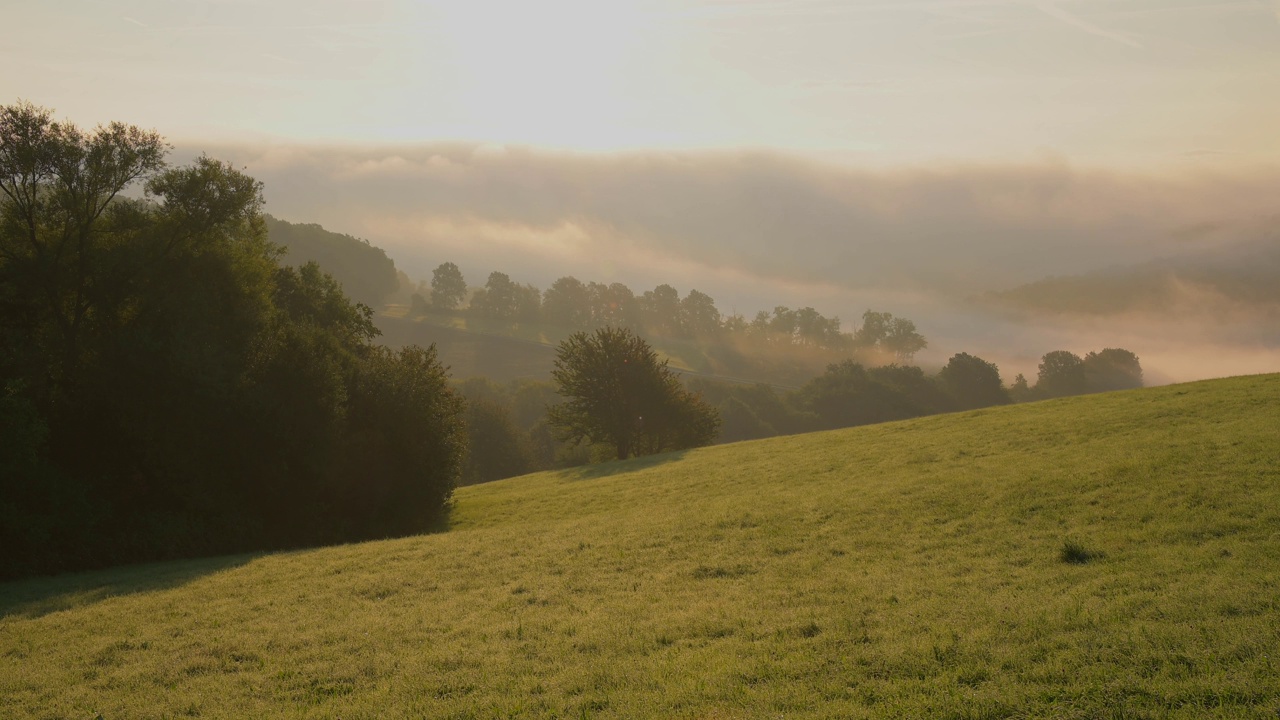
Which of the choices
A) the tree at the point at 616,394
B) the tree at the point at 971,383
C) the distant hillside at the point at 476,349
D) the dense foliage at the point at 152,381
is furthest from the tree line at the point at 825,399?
the dense foliage at the point at 152,381

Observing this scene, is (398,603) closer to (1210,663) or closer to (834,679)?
(834,679)

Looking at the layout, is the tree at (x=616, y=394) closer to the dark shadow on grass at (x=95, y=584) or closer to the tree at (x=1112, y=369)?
the dark shadow on grass at (x=95, y=584)

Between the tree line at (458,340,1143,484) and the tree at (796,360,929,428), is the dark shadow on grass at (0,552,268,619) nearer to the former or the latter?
the tree line at (458,340,1143,484)

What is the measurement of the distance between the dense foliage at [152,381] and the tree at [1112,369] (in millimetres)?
180532

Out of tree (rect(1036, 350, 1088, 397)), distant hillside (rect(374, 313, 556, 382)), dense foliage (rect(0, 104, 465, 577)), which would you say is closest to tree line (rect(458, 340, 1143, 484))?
distant hillside (rect(374, 313, 556, 382))

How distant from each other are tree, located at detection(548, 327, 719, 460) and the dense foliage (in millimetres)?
29413

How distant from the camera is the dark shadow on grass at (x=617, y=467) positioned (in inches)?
1730

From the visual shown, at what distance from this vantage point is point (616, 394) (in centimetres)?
6519

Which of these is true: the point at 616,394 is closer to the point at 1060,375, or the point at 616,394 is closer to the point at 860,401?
the point at 860,401

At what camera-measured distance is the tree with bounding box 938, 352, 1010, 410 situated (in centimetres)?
13275

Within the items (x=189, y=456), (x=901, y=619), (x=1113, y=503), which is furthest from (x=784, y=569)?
(x=189, y=456)

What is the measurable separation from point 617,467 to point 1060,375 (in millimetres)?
153128

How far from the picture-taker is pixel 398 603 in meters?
16.6

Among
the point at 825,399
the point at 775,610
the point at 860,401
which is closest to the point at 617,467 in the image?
the point at 775,610
